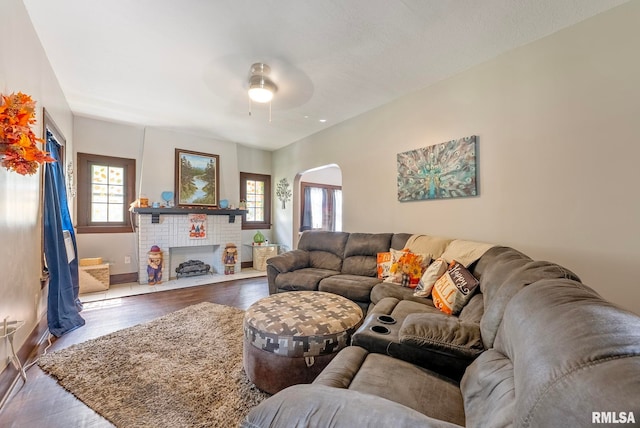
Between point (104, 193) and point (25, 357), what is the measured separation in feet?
10.5

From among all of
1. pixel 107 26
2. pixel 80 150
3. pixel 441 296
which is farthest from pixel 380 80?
pixel 80 150

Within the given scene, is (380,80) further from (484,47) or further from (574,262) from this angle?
(574,262)

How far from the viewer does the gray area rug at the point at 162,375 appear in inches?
63.3

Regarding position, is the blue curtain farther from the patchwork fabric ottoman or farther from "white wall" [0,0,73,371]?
the patchwork fabric ottoman

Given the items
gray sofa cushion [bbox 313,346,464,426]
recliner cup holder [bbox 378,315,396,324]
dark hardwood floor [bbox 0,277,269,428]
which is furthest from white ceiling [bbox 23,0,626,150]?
dark hardwood floor [bbox 0,277,269,428]

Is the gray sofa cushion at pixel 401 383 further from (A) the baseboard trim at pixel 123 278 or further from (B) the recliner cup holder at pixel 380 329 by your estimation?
(A) the baseboard trim at pixel 123 278

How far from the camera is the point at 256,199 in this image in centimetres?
639

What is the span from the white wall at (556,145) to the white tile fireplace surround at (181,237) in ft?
12.4

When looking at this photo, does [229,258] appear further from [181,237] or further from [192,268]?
[181,237]

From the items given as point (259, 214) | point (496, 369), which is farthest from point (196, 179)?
point (496, 369)

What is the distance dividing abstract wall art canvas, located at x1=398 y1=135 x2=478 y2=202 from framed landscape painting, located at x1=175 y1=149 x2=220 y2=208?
3772 mm

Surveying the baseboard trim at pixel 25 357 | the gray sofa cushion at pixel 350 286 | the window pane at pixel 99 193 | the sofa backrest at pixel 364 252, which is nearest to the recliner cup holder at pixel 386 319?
the gray sofa cushion at pixel 350 286

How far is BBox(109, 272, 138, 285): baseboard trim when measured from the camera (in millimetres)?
4610

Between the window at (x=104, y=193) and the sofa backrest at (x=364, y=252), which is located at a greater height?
the window at (x=104, y=193)
